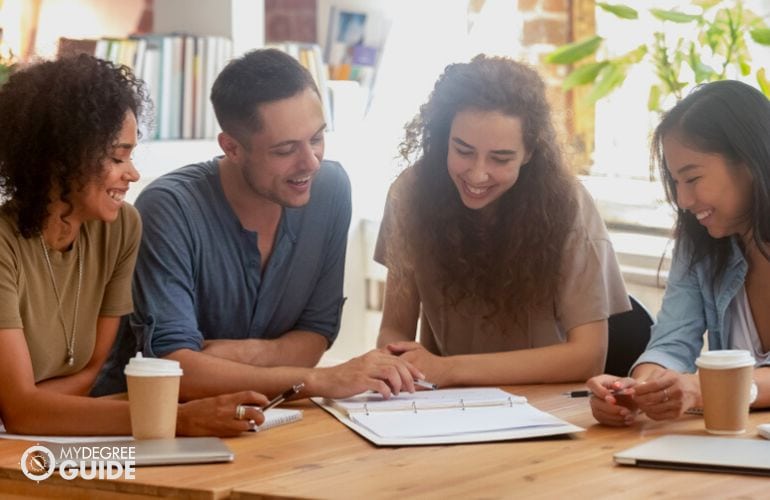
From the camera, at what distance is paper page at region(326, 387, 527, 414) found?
205 centimetres

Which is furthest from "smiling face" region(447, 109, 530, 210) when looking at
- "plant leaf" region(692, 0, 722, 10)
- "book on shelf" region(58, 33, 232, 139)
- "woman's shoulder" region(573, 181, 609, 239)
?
"book on shelf" region(58, 33, 232, 139)

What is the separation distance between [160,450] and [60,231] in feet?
1.70

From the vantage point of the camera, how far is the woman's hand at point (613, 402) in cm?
195

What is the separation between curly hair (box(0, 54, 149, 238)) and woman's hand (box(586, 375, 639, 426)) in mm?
849

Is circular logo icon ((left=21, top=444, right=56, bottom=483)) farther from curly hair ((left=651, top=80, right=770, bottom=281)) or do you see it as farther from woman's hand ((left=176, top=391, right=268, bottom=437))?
curly hair ((left=651, top=80, right=770, bottom=281))

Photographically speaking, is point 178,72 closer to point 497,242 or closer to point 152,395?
point 497,242

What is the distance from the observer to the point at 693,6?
3613 mm

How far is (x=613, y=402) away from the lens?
1.95m

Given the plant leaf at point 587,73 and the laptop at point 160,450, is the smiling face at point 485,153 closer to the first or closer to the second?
the laptop at point 160,450

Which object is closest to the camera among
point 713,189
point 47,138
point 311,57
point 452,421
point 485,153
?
point 452,421

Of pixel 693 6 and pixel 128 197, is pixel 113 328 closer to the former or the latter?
pixel 128 197

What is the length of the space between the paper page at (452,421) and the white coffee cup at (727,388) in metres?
0.22

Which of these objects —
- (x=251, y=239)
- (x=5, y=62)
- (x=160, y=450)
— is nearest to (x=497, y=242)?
(x=251, y=239)

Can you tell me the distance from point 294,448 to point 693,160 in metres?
0.85
